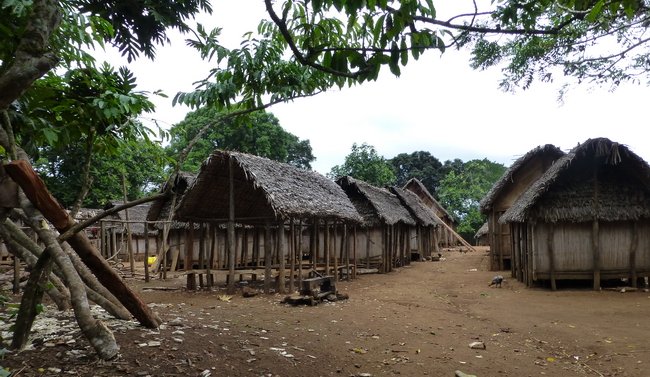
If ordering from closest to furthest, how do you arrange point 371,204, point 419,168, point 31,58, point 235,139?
1. point 31,58
2. point 371,204
3. point 235,139
4. point 419,168

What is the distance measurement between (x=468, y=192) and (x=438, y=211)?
570 centimetres

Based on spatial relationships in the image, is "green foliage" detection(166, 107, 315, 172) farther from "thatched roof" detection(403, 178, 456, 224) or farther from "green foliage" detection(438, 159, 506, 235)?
"green foliage" detection(438, 159, 506, 235)

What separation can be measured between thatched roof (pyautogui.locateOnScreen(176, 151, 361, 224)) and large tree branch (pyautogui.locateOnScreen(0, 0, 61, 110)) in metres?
8.26

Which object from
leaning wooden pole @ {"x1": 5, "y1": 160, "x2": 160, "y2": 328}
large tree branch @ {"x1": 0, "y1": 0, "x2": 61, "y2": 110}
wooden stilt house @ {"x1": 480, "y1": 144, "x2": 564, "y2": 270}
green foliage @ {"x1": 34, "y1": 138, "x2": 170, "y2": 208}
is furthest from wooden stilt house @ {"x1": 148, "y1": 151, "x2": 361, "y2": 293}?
green foliage @ {"x1": 34, "y1": 138, "x2": 170, "y2": 208}

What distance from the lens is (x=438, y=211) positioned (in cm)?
Result: 4069

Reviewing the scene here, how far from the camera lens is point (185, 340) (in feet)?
17.6

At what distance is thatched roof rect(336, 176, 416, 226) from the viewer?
20.1m

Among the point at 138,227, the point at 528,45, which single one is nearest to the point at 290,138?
the point at 138,227

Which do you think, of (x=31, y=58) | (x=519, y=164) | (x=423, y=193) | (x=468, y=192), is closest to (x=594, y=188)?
(x=519, y=164)

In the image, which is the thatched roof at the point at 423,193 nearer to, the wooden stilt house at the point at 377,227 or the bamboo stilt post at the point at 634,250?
the wooden stilt house at the point at 377,227

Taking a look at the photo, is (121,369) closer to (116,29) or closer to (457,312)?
(116,29)

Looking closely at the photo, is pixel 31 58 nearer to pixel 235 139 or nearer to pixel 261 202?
pixel 261 202

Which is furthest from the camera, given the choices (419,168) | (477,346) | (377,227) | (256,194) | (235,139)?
(419,168)

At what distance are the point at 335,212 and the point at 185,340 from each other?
9.19 metres
